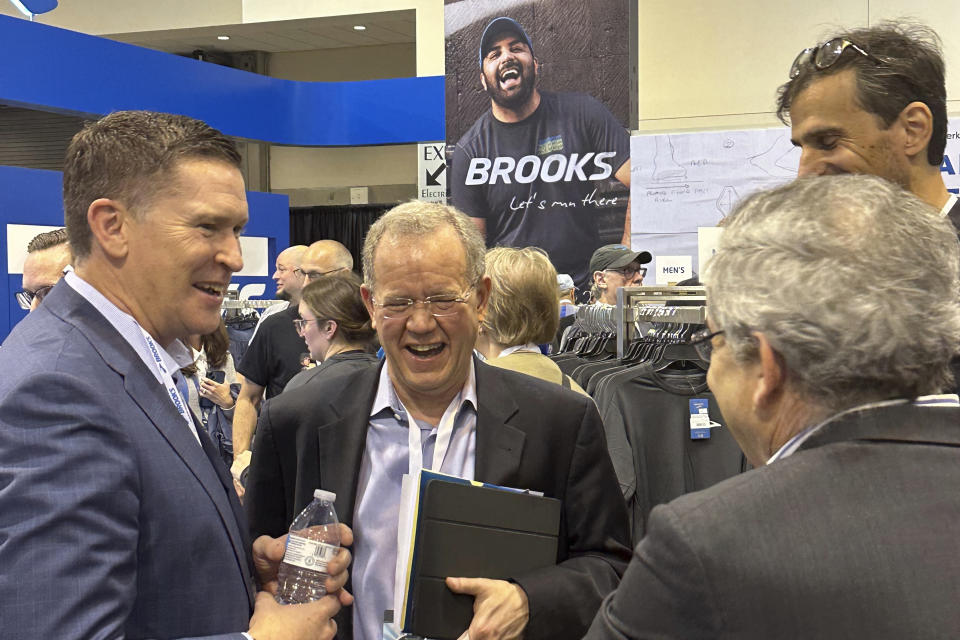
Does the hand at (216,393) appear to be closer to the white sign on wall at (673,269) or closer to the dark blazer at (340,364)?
the dark blazer at (340,364)

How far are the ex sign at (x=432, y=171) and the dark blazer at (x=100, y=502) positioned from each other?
466 inches

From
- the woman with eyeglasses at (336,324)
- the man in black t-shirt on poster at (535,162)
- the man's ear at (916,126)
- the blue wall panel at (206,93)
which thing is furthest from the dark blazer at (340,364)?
the blue wall panel at (206,93)

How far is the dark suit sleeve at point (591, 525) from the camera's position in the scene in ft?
6.21

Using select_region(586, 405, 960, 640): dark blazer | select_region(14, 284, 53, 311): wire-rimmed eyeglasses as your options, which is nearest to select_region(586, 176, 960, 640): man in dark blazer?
select_region(586, 405, 960, 640): dark blazer

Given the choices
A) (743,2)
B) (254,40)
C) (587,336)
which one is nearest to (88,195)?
(587,336)

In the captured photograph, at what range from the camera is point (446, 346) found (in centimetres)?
204

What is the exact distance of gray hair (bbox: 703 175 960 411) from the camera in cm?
111

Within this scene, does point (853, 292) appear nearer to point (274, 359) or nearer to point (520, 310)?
point (520, 310)

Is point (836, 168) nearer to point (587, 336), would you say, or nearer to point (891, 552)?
point (891, 552)

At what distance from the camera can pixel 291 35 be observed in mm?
17281

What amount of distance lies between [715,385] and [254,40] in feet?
58.4

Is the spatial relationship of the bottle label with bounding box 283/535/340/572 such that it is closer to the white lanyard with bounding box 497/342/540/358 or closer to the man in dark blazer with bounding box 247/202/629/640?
the man in dark blazer with bounding box 247/202/629/640

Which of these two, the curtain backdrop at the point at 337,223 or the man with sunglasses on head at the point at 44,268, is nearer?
the man with sunglasses on head at the point at 44,268

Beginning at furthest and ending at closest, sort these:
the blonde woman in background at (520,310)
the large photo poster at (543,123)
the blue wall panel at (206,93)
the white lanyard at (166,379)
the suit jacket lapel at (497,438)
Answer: the large photo poster at (543,123)
the blue wall panel at (206,93)
the blonde woman in background at (520,310)
the suit jacket lapel at (497,438)
the white lanyard at (166,379)
